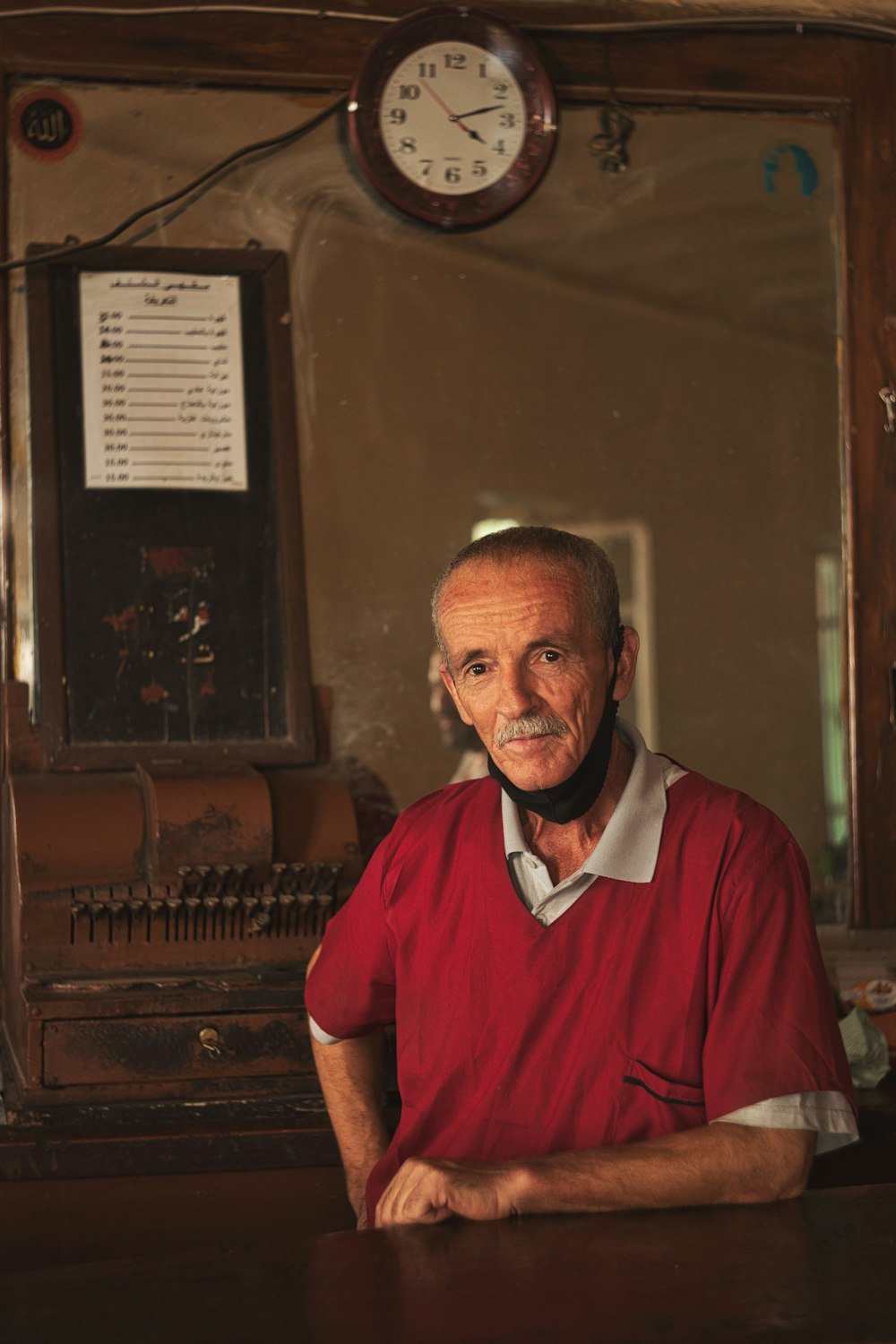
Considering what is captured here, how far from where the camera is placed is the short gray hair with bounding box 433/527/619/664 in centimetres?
196

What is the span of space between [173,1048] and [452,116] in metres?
2.05

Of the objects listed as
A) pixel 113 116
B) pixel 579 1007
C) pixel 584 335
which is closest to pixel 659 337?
pixel 584 335

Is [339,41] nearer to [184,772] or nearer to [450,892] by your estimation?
[184,772]

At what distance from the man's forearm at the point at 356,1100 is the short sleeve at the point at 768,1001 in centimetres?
61

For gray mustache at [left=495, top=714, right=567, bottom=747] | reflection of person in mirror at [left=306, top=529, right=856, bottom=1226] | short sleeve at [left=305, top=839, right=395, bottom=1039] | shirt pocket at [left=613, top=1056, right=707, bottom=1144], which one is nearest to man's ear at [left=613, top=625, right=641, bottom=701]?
Answer: reflection of person in mirror at [left=306, top=529, right=856, bottom=1226]

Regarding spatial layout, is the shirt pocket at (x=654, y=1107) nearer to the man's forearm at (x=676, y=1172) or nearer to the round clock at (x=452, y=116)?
the man's forearm at (x=676, y=1172)

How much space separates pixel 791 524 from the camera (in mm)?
3197

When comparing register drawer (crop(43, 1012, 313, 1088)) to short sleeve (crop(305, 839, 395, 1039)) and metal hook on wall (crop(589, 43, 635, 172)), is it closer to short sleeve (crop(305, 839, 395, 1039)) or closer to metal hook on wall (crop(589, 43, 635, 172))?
short sleeve (crop(305, 839, 395, 1039))

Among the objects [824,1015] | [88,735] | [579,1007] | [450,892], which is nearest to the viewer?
[824,1015]

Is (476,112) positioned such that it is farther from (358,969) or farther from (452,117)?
(358,969)

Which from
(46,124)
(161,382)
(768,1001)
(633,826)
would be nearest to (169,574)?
(161,382)

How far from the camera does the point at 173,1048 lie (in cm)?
238

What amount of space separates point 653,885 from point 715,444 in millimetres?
1587

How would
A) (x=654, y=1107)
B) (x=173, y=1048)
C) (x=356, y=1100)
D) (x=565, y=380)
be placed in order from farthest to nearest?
(x=565, y=380)
(x=173, y=1048)
(x=356, y=1100)
(x=654, y=1107)
